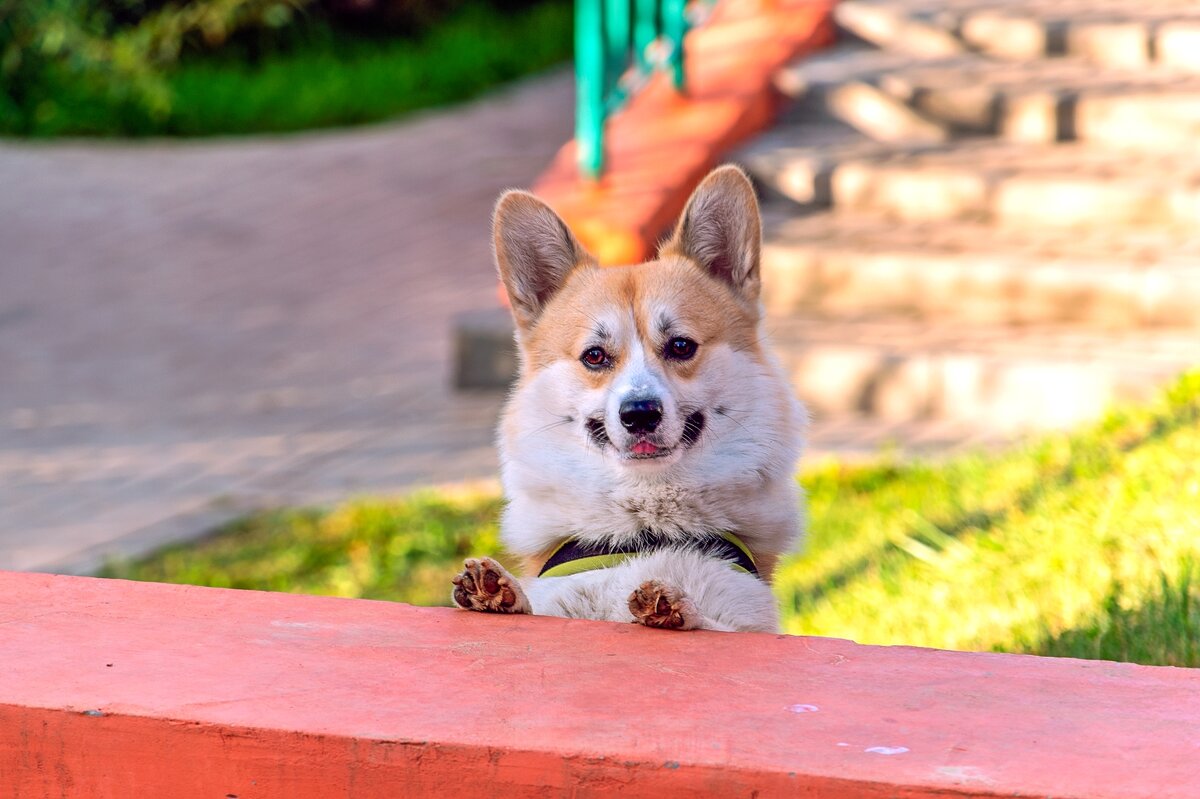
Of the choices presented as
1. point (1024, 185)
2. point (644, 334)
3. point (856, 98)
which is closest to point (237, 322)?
point (856, 98)

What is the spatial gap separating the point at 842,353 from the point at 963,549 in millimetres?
1936

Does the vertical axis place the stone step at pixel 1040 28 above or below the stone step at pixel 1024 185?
above

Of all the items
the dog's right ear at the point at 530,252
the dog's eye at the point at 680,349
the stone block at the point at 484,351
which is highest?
the dog's right ear at the point at 530,252

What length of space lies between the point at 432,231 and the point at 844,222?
4654 mm

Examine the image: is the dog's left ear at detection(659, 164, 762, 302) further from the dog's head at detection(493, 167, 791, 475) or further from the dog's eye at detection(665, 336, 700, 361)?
the dog's eye at detection(665, 336, 700, 361)

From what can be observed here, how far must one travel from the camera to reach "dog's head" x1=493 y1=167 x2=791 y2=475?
288cm

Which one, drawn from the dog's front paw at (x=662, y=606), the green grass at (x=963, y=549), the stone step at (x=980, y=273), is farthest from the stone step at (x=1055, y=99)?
the dog's front paw at (x=662, y=606)

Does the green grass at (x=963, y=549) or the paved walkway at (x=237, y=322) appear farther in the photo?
the paved walkway at (x=237, y=322)

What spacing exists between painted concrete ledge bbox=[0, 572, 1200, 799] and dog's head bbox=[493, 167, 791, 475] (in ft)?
1.58

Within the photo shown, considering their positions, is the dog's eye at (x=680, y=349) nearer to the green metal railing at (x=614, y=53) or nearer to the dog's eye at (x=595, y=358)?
the dog's eye at (x=595, y=358)

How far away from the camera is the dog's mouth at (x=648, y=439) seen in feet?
9.26

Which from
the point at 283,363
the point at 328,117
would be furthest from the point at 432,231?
the point at 328,117

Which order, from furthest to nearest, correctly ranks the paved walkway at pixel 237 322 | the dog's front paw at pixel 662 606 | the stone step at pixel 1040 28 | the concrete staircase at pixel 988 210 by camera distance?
1. the stone step at pixel 1040 28
2. the paved walkway at pixel 237 322
3. the concrete staircase at pixel 988 210
4. the dog's front paw at pixel 662 606

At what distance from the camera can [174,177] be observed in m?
12.6
